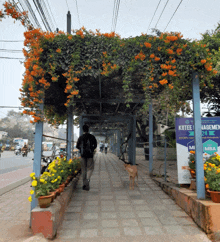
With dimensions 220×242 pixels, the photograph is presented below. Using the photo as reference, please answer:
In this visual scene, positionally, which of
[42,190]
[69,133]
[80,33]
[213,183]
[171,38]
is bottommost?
[42,190]

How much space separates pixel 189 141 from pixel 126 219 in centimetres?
210

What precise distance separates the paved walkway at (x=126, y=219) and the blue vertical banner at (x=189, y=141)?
72 centimetres

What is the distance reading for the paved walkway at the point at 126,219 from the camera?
2775 mm

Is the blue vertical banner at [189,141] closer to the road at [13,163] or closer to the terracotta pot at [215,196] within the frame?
the terracotta pot at [215,196]

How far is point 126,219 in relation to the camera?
3.31m

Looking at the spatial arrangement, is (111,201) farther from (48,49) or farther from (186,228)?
(48,49)

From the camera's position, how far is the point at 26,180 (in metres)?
7.57

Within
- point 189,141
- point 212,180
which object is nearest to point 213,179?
point 212,180

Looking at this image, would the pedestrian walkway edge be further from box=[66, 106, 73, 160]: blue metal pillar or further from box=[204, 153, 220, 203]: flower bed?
A: box=[66, 106, 73, 160]: blue metal pillar

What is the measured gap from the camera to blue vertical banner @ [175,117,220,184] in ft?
12.8

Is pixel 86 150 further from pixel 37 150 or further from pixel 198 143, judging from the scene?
pixel 198 143

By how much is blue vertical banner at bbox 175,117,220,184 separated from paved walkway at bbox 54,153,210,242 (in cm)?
72

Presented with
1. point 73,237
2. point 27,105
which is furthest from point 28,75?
point 73,237

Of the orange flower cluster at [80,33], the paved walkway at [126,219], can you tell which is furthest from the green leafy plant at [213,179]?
the orange flower cluster at [80,33]
